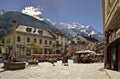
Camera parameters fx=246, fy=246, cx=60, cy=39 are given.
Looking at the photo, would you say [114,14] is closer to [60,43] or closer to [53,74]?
[53,74]

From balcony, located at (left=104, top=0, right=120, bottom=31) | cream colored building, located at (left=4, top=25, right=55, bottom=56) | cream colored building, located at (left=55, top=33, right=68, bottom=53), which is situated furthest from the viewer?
cream colored building, located at (left=55, top=33, right=68, bottom=53)

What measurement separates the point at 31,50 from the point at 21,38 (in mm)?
4213

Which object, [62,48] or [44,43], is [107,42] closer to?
[44,43]

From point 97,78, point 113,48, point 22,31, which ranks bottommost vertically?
point 97,78

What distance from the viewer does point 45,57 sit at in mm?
45375

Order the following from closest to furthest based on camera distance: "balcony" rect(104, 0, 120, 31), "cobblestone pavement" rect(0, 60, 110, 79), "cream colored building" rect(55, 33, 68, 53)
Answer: "balcony" rect(104, 0, 120, 31) < "cobblestone pavement" rect(0, 60, 110, 79) < "cream colored building" rect(55, 33, 68, 53)

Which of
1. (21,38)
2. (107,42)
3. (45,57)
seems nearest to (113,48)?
(107,42)

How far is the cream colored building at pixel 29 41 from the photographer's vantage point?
61.3m

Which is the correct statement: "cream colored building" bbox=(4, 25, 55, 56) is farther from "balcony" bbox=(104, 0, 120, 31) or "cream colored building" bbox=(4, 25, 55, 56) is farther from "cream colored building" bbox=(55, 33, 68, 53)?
"balcony" bbox=(104, 0, 120, 31)

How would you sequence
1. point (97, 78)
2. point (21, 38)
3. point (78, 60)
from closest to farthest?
point (97, 78) → point (78, 60) → point (21, 38)

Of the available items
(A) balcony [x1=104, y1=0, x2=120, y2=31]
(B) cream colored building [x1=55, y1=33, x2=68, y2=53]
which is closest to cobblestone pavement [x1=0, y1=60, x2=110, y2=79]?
(A) balcony [x1=104, y1=0, x2=120, y2=31]

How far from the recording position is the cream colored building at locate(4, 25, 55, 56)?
6134cm

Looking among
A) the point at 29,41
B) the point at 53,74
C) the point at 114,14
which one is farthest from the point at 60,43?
the point at 114,14

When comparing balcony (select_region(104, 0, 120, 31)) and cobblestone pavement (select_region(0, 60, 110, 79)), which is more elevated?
balcony (select_region(104, 0, 120, 31))
